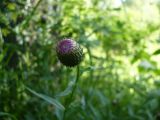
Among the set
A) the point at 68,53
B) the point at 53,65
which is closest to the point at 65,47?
the point at 68,53

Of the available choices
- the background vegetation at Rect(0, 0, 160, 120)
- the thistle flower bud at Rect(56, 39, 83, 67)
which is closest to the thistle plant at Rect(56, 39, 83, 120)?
the thistle flower bud at Rect(56, 39, 83, 67)

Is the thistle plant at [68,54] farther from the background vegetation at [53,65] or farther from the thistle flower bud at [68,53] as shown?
the background vegetation at [53,65]

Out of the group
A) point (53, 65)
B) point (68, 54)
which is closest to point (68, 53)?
point (68, 54)

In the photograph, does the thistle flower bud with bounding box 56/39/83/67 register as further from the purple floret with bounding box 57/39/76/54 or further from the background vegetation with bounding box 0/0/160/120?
→ the background vegetation with bounding box 0/0/160/120

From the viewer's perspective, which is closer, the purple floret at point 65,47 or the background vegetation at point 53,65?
the purple floret at point 65,47

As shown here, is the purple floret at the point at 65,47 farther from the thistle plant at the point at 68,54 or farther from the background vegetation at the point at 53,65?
the background vegetation at the point at 53,65

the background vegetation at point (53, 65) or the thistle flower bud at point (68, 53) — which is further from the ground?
the thistle flower bud at point (68, 53)

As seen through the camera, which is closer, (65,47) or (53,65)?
(65,47)

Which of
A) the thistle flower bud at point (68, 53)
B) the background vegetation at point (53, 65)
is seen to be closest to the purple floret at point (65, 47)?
the thistle flower bud at point (68, 53)

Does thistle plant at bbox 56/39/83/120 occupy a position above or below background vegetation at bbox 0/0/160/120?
above

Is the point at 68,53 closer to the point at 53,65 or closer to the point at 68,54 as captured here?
the point at 68,54

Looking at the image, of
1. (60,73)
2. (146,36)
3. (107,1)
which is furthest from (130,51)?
(60,73)

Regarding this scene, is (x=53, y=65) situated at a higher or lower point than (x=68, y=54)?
lower
